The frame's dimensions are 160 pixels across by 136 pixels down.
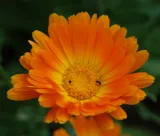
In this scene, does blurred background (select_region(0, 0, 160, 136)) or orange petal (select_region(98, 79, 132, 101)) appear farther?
blurred background (select_region(0, 0, 160, 136))

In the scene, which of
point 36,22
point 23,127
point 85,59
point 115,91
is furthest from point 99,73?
point 36,22

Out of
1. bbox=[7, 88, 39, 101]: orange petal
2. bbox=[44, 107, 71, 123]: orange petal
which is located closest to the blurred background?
bbox=[7, 88, 39, 101]: orange petal

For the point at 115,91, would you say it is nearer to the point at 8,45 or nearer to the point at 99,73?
the point at 99,73

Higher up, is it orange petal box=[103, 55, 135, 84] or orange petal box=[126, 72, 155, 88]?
orange petal box=[103, 55, 135, 84]

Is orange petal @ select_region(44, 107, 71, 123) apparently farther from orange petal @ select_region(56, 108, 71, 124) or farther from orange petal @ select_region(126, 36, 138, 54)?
orange petal @ select_region(126, 36, 138, 54)

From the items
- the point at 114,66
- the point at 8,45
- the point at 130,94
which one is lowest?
the point at 130,94

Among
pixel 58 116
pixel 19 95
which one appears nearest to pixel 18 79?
pixel 19 95
